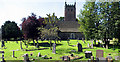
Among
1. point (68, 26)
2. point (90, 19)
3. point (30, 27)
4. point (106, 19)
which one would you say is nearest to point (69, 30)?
point (68, 26)

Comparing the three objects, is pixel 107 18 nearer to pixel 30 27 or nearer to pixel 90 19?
pixel 90 19

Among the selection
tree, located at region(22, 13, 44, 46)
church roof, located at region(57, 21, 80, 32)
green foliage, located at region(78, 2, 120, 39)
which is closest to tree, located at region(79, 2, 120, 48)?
green foliage, located at region(78, 2, 120, 39)

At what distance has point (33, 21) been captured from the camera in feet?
84.0

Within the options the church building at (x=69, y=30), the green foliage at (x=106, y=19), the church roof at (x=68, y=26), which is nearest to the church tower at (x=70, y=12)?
the church building at (x=69, y=30)

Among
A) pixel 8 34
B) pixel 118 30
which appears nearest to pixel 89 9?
pixel 118 30

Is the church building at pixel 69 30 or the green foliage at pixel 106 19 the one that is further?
the church building at pixel 69 30

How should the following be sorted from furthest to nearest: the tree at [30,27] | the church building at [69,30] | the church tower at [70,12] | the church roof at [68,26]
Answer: the church tower at [70,12], the church roof at [68,26], the church building at [69,30], the tree at [30,27]

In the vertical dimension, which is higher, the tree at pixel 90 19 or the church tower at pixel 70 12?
the church tower at pixel 70 12

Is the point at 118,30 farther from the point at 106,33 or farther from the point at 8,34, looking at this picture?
the point at 8,34

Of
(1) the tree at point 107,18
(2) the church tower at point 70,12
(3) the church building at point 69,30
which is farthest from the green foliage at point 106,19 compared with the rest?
(2) the church tower at point 70,12

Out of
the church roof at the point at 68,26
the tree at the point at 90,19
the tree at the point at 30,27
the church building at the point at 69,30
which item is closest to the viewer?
the tree at the point at 90,19

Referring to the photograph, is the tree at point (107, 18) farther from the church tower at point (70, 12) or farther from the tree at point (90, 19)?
the church tower at point (70, 12)

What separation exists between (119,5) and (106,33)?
228 inches

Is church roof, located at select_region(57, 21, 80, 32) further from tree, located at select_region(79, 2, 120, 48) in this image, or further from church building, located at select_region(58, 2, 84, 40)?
tree, located at select_region(79, 2, 120, 48)
